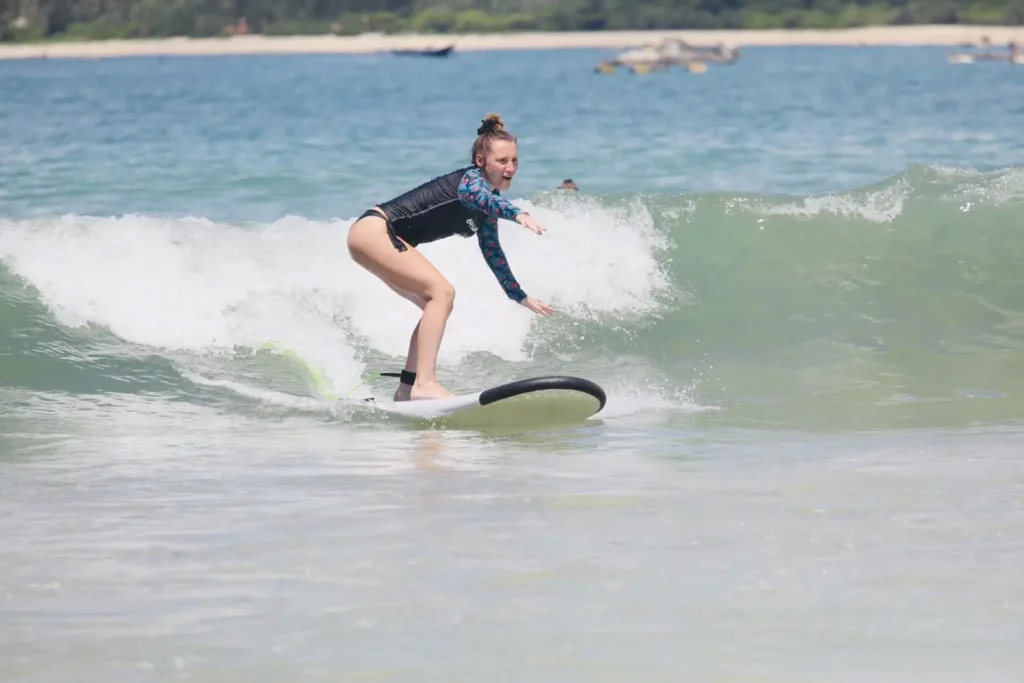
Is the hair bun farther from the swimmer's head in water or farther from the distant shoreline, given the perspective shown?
the distant shoreline

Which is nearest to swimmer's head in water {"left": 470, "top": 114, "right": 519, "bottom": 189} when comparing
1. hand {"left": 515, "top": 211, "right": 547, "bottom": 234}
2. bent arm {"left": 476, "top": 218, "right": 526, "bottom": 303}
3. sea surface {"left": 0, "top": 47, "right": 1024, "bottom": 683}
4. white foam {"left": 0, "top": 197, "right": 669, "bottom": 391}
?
bent arm {"left": 476, "top": 218, "right": 526, "bottom": 303}

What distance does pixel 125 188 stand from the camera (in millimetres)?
22891

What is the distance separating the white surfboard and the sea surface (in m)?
0.09

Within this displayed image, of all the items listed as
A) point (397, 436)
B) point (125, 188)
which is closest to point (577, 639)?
point (397, 436)

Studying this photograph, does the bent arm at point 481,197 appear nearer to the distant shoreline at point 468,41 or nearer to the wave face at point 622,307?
the wave face at point 622,307

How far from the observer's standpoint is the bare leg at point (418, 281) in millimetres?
7895

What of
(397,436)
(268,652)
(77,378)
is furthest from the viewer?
(77,378)

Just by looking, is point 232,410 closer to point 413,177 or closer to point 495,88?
point 413,177

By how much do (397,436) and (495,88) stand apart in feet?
184

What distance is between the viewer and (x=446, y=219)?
25.8ft

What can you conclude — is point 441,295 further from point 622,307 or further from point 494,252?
point 622,307

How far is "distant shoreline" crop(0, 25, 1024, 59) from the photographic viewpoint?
4628 inches

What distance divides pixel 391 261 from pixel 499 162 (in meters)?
0.73

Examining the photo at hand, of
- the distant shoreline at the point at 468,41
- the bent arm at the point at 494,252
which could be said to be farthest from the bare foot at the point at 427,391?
the distant shoreline at the point at 468,41
